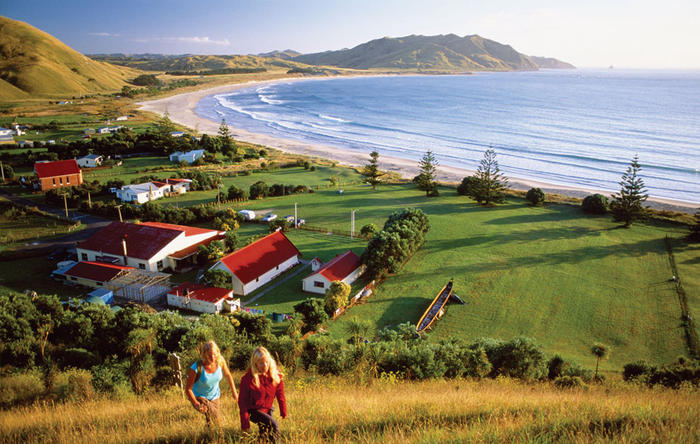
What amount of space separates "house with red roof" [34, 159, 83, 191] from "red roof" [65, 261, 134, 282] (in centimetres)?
2372

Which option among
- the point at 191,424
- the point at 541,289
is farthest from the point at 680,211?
the point at 191,424

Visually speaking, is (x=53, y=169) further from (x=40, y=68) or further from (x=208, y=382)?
(x=40, y=68)

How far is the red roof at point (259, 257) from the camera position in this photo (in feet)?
80.1

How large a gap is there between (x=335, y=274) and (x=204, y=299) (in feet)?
23.6

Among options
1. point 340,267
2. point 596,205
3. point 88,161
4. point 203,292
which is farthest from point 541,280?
point 88,161

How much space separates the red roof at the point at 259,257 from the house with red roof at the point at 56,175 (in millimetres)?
29067

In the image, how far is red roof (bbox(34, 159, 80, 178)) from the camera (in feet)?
141

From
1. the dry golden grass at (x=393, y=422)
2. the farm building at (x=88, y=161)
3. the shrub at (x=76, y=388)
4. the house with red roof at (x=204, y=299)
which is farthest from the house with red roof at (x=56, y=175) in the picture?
the dry golden grass at (x=393, y=422)

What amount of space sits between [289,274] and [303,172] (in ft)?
99.7

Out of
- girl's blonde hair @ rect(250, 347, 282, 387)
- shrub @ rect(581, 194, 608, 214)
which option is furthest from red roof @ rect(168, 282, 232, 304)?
shrub @ rect(581, 194, 608, 214)

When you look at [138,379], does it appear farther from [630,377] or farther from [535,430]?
[630,377]

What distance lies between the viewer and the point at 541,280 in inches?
1047

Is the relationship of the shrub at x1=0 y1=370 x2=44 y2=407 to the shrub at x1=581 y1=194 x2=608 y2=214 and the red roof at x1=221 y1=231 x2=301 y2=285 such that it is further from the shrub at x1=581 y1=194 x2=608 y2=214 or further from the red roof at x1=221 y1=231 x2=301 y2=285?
the shrub at x1=581 y1=194 x2=608 y2=214

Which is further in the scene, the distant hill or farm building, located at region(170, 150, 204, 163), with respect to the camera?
the distant hill
